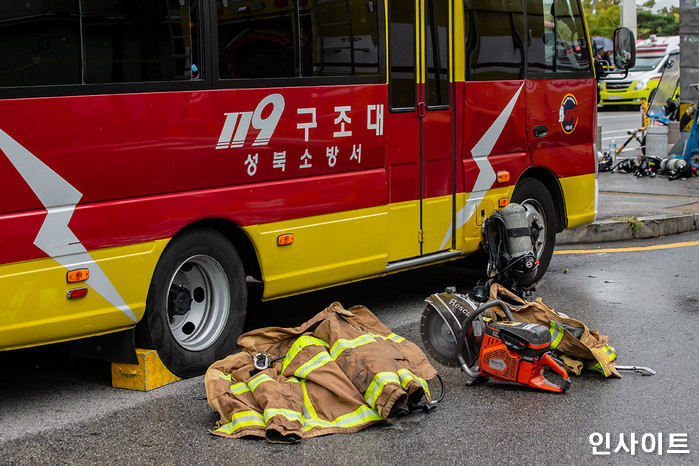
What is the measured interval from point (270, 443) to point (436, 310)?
148 cm

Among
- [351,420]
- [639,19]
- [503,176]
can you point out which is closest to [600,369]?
[351,420]

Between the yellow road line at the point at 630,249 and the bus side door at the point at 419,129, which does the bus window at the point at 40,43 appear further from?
the yellow road line at the point at 630,249

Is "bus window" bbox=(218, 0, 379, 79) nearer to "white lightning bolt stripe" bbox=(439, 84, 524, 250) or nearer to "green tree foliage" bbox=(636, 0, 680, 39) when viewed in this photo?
"white lightning bolt stripe" bbox=(439, 84, 524, 250)

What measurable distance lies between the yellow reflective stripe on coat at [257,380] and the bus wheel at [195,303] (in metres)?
0.79

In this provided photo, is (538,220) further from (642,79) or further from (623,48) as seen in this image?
(642,79)

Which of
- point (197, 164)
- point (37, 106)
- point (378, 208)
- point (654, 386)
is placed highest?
point (37, 106)

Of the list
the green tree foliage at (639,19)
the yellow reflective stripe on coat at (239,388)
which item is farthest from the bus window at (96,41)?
the green tree foliage at (639,19)

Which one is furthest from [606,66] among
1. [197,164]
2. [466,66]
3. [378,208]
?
[197,164]

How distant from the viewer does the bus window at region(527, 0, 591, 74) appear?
8.32 meters

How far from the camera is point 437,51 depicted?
741 cm

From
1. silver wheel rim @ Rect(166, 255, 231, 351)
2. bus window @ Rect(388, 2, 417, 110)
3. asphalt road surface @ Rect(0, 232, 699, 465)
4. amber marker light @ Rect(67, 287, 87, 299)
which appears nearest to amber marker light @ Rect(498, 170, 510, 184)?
bus window @ Rect(388, 2, 417, 110)

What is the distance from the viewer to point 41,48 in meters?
4.89

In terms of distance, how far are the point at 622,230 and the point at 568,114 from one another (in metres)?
2.52

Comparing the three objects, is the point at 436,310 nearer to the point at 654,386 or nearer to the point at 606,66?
the point at 654,386
